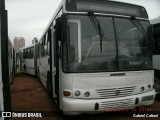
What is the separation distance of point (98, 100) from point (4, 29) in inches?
105

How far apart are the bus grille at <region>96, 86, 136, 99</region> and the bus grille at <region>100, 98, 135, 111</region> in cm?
16

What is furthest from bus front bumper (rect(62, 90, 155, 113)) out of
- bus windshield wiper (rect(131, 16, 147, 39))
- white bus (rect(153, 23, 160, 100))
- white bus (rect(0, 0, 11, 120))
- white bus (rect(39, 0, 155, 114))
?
white bus (rect(153, 23, 160, 100))

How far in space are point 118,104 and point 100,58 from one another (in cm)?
121

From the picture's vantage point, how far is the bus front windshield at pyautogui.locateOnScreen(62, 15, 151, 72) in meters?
5.52

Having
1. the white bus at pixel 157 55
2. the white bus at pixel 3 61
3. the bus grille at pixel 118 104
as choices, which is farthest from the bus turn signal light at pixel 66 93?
the white bus at pixel 157 55

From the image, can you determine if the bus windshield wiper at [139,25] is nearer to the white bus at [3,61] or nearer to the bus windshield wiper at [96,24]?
the bus windshield wiper at [96,24]

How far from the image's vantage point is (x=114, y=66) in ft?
18.9

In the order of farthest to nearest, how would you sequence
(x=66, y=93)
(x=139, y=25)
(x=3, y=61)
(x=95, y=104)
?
1. (x=139, y=25)
2. (x=66, y=93)
3. (x=95, y=104)
4. (x=3, y=61)

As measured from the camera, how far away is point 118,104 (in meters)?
5.62

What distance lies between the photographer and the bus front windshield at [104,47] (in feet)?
18.1

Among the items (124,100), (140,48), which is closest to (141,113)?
(124,100)

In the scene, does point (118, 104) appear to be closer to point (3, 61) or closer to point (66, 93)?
point (66, 93)

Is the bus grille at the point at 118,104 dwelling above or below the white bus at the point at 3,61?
below

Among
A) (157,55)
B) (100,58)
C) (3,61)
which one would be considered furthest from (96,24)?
(157,55)
